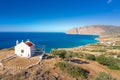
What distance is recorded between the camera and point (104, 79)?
929 inches

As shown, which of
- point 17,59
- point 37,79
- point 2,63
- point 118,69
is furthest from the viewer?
point 118,69

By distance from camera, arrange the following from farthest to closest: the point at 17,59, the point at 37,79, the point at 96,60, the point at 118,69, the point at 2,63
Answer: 1. the point at 96,60
2. the point at 118,69
3. the point at 17,59
4. the point at 2,63
5. the point at 37,79

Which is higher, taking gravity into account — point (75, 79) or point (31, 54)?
point (31, 54)

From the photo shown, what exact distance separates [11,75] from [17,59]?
294 inches

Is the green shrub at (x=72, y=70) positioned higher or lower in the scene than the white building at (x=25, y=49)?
lower

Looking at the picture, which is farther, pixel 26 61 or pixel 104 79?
pixel 26 61

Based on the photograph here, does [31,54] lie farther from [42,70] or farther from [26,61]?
[42,70]

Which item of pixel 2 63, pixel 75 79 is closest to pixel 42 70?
pixel 75 79

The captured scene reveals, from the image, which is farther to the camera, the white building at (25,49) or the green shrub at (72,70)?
the white building at (25,49)

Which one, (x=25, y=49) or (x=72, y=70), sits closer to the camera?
(x=72, y=70)

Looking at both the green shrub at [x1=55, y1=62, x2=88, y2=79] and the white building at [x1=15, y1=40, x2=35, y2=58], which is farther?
the white building at [x1=15, y1=40, x2=35, y2=58]

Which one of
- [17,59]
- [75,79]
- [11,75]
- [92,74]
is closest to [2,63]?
[17,59]

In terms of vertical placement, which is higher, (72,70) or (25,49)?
(25,49)

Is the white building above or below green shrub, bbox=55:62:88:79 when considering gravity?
above
